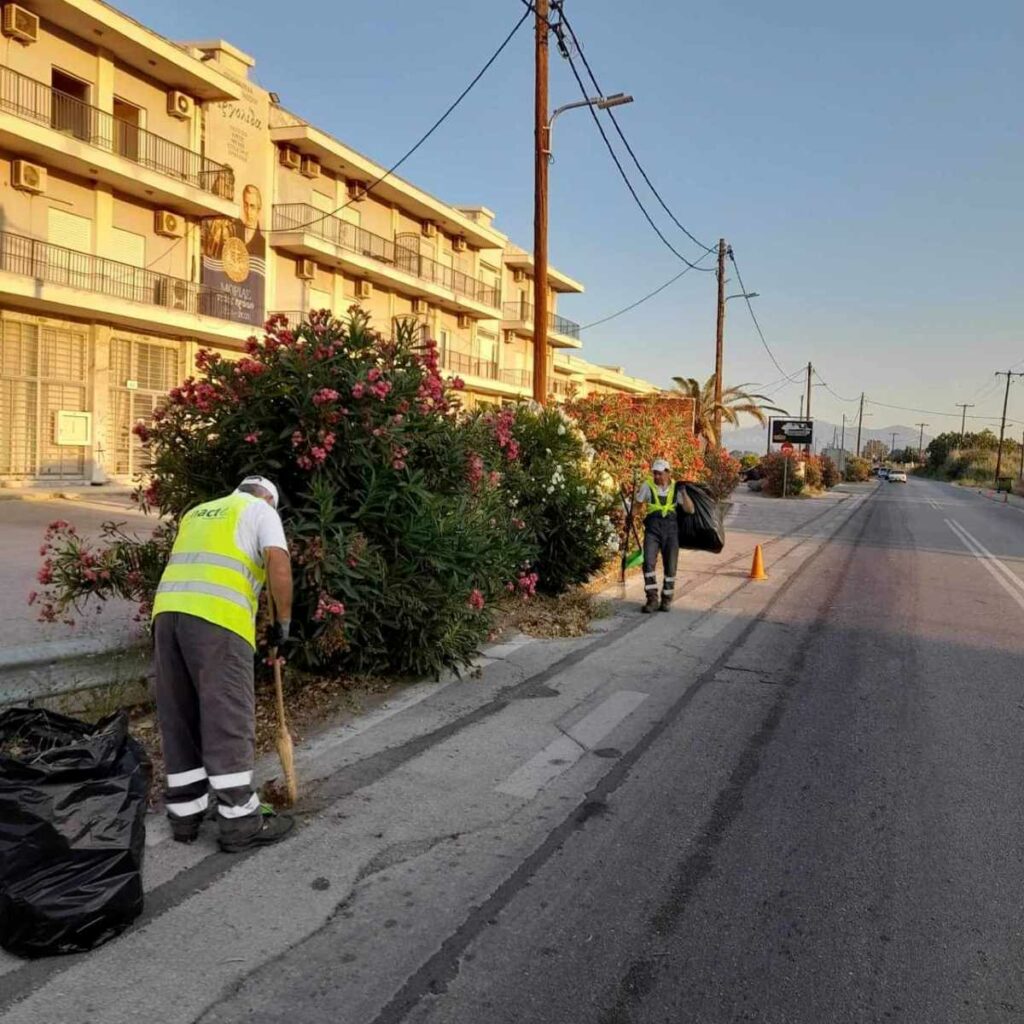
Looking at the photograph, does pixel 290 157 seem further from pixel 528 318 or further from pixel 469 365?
pixel 528 318

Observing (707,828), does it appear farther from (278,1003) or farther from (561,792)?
(278,1003)

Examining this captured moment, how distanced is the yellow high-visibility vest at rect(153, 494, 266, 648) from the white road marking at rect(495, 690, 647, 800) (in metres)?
1.65

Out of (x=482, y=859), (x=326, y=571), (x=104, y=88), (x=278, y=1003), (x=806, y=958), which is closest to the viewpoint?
(x=278, y=1003)

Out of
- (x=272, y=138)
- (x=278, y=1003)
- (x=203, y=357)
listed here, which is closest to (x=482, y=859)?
(x=278, y=1003)

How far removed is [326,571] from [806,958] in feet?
10.9

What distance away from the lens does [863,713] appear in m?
5.97

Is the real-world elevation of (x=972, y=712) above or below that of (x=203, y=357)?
below

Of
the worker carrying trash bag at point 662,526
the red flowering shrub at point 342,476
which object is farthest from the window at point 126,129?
the red flowering shrub at point 342,476

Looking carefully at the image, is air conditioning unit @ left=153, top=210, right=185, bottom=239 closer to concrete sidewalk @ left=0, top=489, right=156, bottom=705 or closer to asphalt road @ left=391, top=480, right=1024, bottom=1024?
concrete sidewalk @ left=0, top=489, right=156, bottom=705

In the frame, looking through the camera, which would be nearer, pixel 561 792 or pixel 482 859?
pixel 482 859

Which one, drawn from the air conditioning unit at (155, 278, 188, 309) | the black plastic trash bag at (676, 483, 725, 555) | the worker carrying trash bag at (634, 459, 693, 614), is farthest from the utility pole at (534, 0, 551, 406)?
the air conditioning unit at (155, 278, 188, 309)

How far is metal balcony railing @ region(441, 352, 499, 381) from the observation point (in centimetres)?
4019

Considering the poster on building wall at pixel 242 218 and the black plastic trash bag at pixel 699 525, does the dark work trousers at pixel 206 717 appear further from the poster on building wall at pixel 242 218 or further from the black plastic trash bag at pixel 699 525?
the poster on building wall at pixel 242 218

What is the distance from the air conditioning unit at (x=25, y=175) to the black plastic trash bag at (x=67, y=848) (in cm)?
2144
